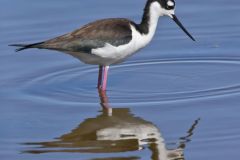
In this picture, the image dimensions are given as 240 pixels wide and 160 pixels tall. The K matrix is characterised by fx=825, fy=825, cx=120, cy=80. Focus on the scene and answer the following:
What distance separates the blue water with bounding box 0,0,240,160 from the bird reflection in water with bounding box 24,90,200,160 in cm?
1

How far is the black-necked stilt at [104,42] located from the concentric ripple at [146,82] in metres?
0.36

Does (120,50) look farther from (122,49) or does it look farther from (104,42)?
(104,42)

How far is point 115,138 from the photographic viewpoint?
8.88m

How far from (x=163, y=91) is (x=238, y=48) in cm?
201

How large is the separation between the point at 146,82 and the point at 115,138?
2.07 meters

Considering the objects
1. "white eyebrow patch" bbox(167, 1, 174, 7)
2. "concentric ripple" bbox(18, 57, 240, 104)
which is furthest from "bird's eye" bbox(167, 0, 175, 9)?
"concentric ripple" bbox(18, 57, 240, 104)

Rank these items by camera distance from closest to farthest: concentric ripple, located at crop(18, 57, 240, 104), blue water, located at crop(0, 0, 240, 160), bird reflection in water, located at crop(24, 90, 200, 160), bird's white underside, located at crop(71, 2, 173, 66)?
bird reflection in water, located at crop(24, 90, 200, 160) < blue water, located at crop(0, 0, 240, 160) < concentric ripple, located at crop(18, 57, 240, 104) < bird's white underside, located at crop(71, 2, 173, 66)

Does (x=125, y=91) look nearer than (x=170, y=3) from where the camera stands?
Yes

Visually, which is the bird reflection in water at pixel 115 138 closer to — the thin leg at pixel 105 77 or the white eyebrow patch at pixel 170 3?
the thin leg at pixel 105 77

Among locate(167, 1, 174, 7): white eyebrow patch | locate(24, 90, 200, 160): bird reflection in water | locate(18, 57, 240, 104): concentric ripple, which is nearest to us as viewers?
locate(24, 90, 200, 160): bird reflection in water

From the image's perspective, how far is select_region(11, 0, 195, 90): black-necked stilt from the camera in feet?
33.7

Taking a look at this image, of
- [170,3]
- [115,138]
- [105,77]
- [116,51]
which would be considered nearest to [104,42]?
[116,51]

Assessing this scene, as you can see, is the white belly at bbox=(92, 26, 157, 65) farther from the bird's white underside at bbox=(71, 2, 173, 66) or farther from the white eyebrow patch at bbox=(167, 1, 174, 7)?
the white eyebrow patch at bbox=(167, 1, 174, 7)

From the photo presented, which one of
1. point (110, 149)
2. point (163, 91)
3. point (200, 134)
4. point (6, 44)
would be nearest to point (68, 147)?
point (110, 149)
